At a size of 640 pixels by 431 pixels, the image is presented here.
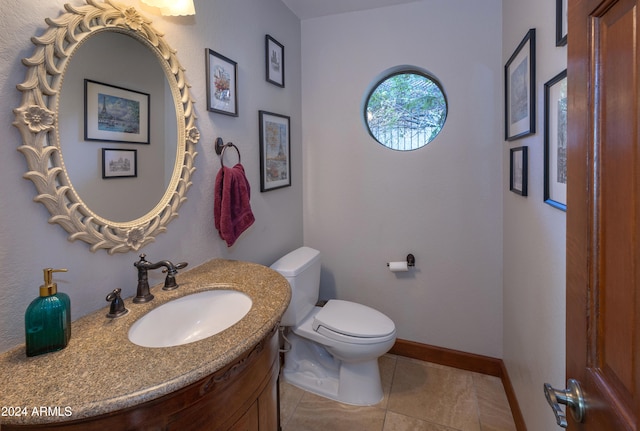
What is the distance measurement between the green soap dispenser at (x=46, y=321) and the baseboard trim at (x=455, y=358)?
2114 millimetres

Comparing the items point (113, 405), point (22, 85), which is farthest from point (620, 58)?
point (22, 85)

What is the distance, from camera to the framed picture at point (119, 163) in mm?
1128

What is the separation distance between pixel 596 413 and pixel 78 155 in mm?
1413

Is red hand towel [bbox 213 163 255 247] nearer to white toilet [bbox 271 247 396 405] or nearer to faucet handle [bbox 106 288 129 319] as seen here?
white toilet [bbox 271 247 396 405]

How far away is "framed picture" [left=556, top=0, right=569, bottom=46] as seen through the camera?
1.08 m

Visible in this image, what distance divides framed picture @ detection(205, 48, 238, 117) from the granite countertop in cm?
101

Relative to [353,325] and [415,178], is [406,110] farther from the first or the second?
[353,325]

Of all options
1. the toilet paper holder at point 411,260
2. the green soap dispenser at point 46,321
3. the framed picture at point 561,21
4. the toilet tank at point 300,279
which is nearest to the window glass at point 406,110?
the toilet paper holder at point 411,260

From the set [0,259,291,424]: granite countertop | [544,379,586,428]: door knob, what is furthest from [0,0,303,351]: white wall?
[544,379,586,428]: door knob

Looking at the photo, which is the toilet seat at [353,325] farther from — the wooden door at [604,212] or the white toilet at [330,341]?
the wooden door at [604,212]

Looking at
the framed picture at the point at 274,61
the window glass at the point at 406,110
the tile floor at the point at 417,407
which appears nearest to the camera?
the tile floor at the point at 417,407

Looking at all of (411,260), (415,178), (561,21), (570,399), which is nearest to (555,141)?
(561,21)

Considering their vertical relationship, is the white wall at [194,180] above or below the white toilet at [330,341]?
above

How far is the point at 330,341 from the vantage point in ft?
6.21
